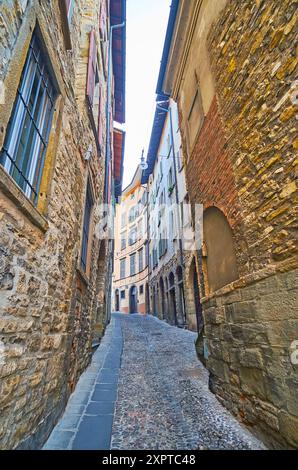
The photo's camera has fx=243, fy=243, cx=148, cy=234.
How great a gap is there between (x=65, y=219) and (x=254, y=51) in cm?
→ 282

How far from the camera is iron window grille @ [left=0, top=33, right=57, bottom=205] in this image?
1934 mm

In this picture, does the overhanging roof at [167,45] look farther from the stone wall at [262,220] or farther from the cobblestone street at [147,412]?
the cobblestone street at [147,412]

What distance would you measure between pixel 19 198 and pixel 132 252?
2142 centimetres

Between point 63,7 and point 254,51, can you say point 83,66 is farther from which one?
point 254,51

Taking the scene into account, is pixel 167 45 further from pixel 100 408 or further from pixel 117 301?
pixel 117 301

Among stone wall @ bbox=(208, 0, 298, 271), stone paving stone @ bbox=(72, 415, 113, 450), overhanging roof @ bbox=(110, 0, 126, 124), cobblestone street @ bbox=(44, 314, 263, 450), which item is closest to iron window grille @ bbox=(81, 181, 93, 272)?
cobblestone street @ bbox=(44, 314, 263, 450)

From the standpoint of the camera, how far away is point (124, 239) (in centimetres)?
2489

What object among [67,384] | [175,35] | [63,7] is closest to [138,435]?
[67,384]

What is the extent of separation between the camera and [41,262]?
88.7 inches

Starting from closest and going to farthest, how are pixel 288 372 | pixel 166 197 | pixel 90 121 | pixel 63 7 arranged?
pixel 288 372, pixel 63 7, pixel 90 121, pixel 166 197

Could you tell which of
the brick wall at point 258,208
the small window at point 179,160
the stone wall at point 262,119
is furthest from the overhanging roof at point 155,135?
the stone wall at point 262,119

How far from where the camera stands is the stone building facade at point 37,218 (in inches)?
64.9

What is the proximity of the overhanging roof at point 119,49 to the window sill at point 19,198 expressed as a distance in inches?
406

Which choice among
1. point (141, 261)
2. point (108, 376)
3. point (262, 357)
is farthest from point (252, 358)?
point (141, 261)
